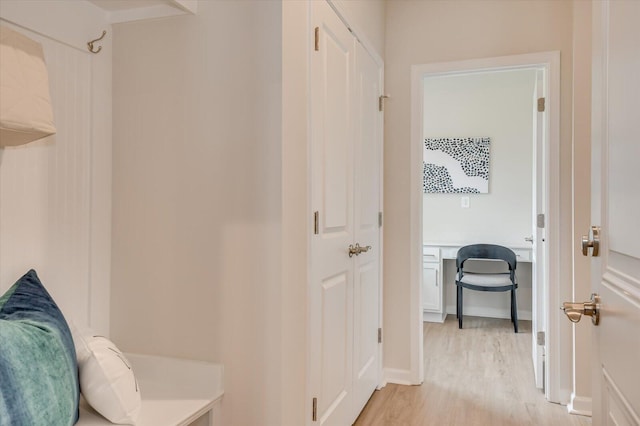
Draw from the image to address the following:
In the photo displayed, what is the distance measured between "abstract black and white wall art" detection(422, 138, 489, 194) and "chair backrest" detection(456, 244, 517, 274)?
2.15 feet

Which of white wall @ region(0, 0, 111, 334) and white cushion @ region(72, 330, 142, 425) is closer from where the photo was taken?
white cushion @ region(72, 330, 142, 425)

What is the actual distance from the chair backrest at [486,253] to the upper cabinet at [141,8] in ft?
11.5

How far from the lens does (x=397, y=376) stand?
2986 millimetres

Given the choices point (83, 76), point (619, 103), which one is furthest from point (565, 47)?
point (83, 76)

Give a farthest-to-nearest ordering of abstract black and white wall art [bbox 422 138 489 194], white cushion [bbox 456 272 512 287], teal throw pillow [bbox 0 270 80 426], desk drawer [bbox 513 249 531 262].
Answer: abstract black and white wall art [bbox 422 138 489 194] < desk drawer [bbox 513 249 531 262] < white cushion [bbox 456 272 512 287] < teal throw pillow [bbox 0 270 80 426]

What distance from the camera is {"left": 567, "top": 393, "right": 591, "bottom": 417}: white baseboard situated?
2.53m

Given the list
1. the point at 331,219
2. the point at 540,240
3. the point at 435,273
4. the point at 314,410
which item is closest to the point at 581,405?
the point at 540,240

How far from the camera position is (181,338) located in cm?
167

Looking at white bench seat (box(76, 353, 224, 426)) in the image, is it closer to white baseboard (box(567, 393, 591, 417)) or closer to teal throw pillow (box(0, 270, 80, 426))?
teal throw pillow (box(0, 270, 80, 426))

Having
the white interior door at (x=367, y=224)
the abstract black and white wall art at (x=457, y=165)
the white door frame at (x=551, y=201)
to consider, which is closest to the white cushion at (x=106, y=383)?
the white interior door at (x=367, y=224)

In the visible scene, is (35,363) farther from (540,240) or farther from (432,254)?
(432,254)

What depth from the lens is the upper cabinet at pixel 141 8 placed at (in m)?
1.64

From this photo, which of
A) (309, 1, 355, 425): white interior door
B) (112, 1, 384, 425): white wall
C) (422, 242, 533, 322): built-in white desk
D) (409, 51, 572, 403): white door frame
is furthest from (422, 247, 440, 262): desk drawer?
(112, 1, 384, 425): white wall

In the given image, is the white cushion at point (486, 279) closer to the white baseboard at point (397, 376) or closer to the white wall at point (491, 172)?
the white wall at point (491, 172)
